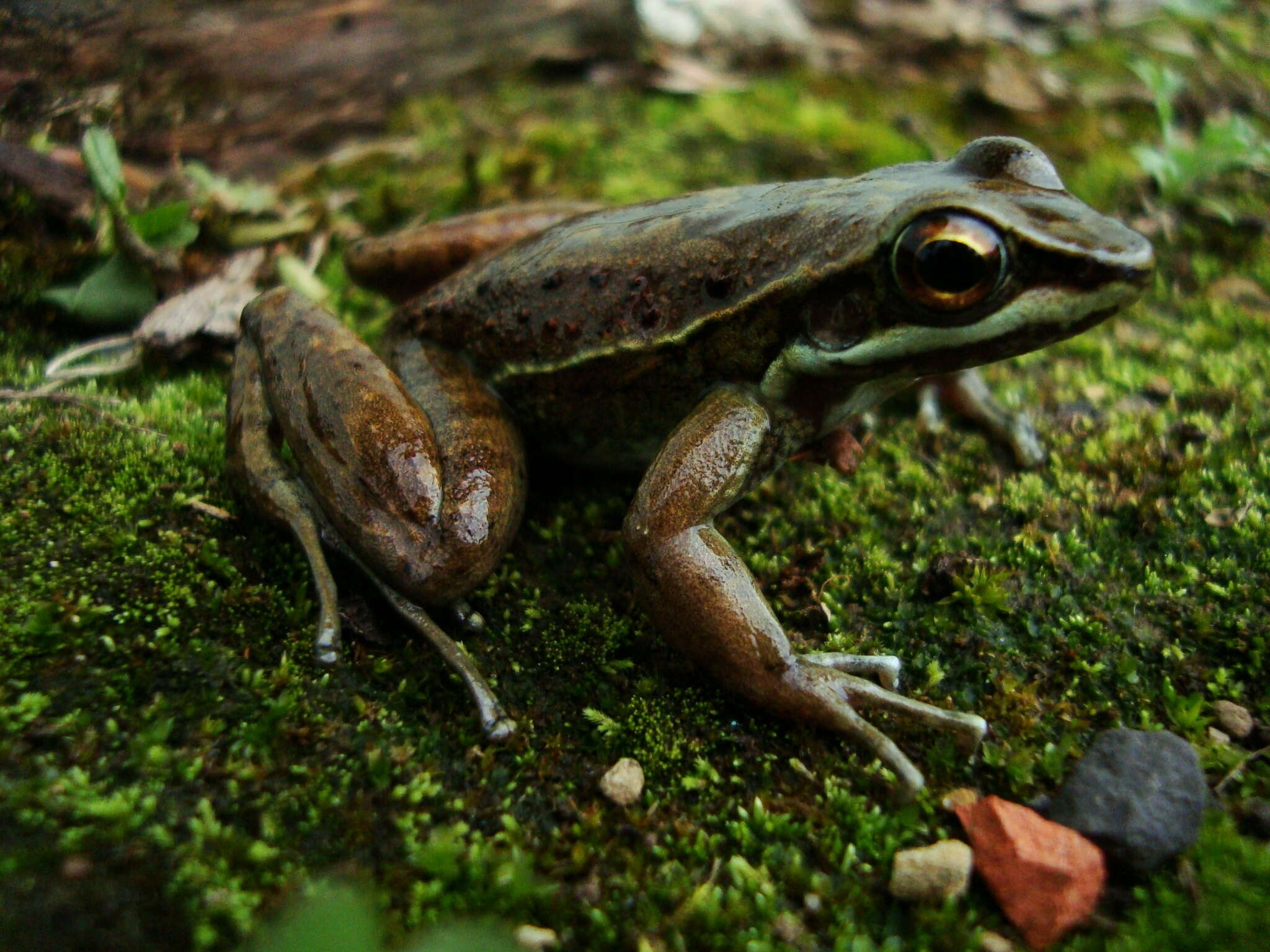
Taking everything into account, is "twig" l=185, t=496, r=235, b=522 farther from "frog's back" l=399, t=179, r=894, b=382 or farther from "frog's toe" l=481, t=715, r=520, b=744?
"frog's toe" l=481, t=715, r=520, b=744

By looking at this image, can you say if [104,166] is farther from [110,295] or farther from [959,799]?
[959,799]

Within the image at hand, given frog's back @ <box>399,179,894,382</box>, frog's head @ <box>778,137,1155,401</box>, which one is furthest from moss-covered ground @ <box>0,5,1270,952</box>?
frog's head @ <box>778,137,1155,401</box>

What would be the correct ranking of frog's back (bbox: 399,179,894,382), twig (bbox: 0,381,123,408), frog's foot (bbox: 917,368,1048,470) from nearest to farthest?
1. frog's back (bbox: 399,179,894,382)
2. twig (bbox: 0,381,123,408)
3. frog's foot (bbox: 917,368,1048,470)

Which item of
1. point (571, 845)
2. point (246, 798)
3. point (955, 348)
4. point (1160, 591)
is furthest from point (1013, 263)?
point (246, 798)

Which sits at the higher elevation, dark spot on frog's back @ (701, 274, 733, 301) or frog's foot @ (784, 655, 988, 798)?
dark spot on frog's back @ (701, 274, 733, 301)

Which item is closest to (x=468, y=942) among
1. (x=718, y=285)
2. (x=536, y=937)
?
(x=536, y=937)

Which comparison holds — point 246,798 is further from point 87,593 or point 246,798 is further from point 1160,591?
point 1160,591
